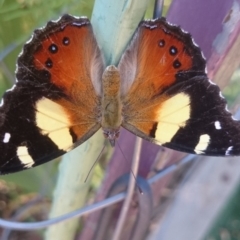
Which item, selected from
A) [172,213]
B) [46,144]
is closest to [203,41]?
[46,144]

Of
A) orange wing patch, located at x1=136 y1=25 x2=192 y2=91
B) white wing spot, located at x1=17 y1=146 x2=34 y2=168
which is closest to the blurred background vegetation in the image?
orange wing patch, located at x1=136 y1=25 x2=192 y2=91

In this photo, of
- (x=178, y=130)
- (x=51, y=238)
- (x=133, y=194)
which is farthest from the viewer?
(x=51, y=238)

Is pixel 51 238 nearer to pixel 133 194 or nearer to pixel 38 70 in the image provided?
pixel 133 194

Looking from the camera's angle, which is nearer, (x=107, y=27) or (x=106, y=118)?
(x=107, y=27)

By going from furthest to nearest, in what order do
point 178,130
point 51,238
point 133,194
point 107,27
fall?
point 51,238 < point 133,194 < point 178,130 < point 107,27

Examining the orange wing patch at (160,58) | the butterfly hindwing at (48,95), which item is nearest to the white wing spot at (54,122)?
the butterfly hindwing at (48,95)

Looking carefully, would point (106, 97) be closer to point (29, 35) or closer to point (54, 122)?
point (54, 122)

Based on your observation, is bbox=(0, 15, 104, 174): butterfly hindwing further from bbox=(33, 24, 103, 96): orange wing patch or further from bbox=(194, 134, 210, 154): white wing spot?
bbox=(194, 134, 210, 154): white wing spot
